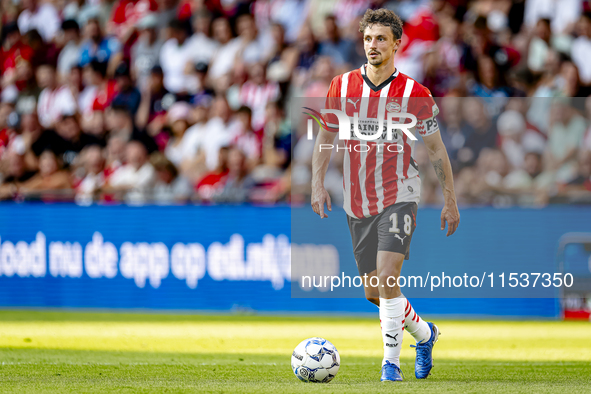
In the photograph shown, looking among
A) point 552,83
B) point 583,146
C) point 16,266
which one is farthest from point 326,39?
point 16,266

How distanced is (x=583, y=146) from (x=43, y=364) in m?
6.60

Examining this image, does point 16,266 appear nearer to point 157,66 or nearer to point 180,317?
point 180,317

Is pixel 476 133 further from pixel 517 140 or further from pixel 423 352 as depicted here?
pixel 423 352

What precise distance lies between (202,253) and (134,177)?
1631mm

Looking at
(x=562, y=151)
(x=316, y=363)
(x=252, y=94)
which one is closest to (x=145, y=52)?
(x=252, y=94)

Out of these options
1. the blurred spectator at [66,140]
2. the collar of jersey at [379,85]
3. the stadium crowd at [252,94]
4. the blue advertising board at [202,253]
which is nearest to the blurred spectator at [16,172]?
the stadium crowd at [252,94]

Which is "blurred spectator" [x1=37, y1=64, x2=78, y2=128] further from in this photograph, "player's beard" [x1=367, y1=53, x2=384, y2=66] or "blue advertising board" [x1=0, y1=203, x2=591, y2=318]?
"player's beard" [x1=367, y1=53, x2=384, y2=66]

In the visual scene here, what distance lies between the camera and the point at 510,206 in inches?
394

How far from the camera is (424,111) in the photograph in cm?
562

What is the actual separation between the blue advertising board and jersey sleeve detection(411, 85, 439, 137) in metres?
4.55

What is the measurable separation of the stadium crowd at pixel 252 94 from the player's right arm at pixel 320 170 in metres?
2.82

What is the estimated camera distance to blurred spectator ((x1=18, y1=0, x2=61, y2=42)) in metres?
15.4

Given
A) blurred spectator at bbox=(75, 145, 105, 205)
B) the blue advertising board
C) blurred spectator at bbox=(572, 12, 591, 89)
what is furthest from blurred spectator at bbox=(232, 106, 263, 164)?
blurred spectator at bbox=(572, 12, 591, 89)

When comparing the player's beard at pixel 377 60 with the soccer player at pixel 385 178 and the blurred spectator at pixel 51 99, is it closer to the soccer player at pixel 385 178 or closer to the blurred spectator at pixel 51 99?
the soccer player at pixel 385 178
